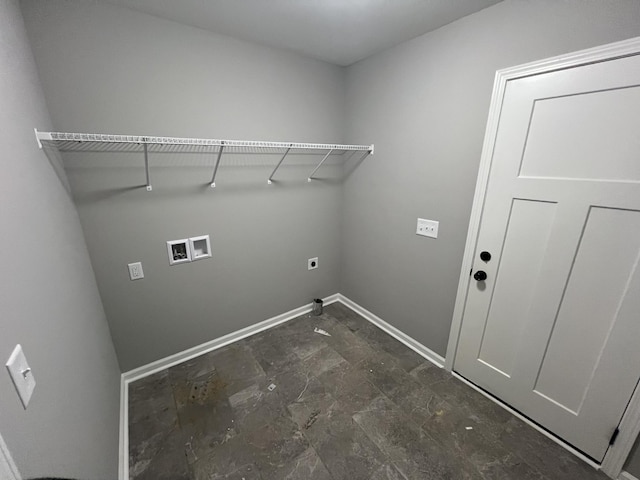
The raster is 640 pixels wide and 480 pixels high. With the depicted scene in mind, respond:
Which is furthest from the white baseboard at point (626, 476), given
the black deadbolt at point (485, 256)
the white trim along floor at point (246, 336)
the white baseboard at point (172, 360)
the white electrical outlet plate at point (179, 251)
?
the white electrical outlet plate at point (179, 251)

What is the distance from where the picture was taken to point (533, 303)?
5.00 feet

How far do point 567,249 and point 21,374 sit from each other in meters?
2.19

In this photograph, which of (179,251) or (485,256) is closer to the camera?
(485,256)

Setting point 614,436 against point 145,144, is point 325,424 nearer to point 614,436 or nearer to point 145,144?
point 614,436

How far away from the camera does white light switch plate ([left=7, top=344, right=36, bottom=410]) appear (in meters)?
0.59

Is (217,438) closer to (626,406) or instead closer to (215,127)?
(215,127)

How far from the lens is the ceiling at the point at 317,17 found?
56.5 inches

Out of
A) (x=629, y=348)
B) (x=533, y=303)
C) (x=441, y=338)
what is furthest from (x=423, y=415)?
(x=629, y=348)

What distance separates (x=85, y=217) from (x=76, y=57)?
0.88 meters

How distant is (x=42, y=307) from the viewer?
0.84 meters

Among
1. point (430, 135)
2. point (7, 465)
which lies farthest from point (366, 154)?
point (7, 465)

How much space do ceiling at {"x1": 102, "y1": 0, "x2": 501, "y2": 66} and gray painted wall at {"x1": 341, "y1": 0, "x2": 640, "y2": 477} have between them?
14cm

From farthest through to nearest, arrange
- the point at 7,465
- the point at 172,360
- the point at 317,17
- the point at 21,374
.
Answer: the point at 172,360 → the point at 317,17 → the point at 21,374 → the point at 7,465

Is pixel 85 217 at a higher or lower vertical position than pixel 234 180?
lower
